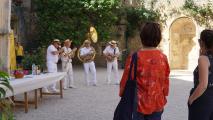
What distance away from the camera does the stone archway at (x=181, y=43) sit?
81.3ft

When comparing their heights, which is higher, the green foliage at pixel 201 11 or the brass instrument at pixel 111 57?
the green foliage at pixel 201 11

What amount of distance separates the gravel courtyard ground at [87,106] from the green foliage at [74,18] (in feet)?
33.5

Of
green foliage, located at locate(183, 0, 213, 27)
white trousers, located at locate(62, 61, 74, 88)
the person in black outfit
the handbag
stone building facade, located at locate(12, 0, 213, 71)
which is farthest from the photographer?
stone building facade, located at locate(12, 0, 213, 71)

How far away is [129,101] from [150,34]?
2.20 ft

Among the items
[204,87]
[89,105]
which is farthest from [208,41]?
[89,105]

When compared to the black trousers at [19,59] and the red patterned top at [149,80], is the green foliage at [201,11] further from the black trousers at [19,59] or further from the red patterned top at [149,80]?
the red patterned top at [149,80]

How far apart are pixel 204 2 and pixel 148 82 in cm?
2050

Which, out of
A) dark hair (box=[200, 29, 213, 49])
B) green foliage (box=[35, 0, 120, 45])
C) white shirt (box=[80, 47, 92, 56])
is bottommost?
white shirt (box=[80, 47, 92, 56])

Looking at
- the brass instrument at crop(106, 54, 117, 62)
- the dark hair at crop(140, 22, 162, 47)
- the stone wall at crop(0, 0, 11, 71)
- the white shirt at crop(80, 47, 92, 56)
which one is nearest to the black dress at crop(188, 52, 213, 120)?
the dark hair at crop(140, 22, 162, 47)

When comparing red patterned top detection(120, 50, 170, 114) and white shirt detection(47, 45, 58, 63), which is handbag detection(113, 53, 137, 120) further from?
white shirt detection(47, 45, 58, 63)

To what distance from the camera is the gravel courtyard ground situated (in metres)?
8.89

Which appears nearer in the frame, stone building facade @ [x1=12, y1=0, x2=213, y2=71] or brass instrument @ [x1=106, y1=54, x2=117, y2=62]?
brass instrument @ [x1=106, y1=54, x2=117, y2=62]

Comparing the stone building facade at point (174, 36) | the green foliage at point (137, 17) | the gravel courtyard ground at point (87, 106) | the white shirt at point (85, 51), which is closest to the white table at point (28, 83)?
the gravel courtyard ground at point (87, 106)

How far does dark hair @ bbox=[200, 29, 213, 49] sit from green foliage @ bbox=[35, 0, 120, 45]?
19.3 meters
